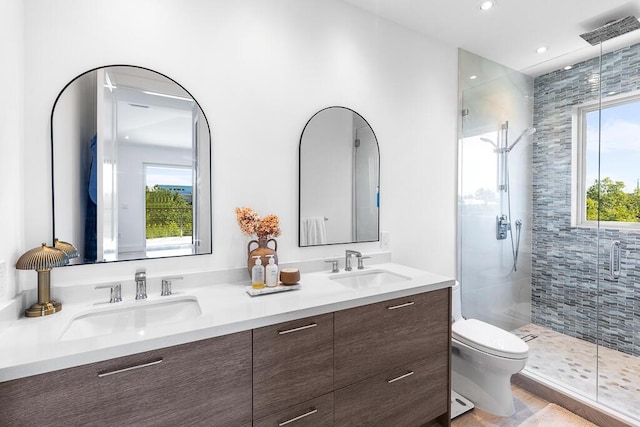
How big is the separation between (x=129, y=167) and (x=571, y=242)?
3349 mm

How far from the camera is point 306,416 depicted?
1272 mm

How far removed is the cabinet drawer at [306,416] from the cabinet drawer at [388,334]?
0.10 meters

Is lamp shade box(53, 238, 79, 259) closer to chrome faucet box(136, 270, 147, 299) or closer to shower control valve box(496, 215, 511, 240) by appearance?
chrome faucet box(136, 270, 147, 299)

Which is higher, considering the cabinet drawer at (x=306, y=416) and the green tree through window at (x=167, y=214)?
the green tree through window at (x=167, y=214)

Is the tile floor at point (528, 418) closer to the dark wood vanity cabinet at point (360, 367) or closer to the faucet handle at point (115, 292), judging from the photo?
the dark wood vanity cabinet at point (360, 367)

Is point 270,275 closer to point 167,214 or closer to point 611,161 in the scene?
point 167,214

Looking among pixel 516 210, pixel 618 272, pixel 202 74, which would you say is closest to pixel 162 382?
pixel 202 74

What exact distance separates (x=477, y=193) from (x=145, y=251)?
98.0 inches

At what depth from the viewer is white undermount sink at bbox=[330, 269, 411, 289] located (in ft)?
6.14

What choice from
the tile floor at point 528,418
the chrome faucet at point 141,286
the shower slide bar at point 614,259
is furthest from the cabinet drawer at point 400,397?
the shower slide bar at point 614,259

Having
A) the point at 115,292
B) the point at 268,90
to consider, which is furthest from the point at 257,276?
the point at 268,90

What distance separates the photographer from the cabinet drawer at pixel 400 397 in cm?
139

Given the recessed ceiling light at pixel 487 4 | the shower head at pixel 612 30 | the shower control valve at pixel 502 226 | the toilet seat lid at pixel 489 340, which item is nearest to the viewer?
the toilet seat lid at pixel 489 340

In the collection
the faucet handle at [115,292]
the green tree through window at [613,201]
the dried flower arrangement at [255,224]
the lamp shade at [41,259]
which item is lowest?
the faucet handle at [115,292]
